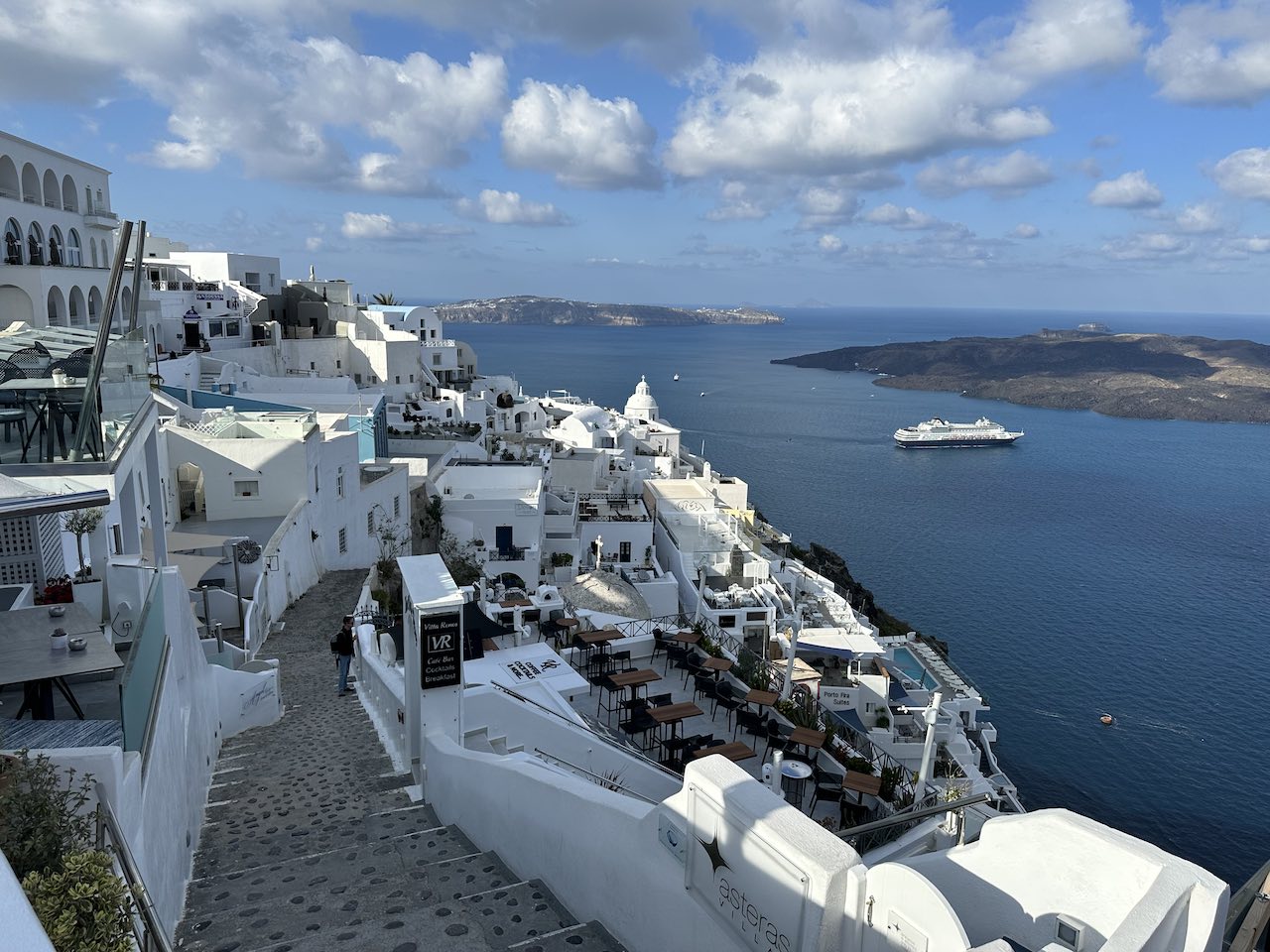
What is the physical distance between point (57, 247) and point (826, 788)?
2282 centimetres

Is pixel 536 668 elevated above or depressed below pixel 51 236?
below

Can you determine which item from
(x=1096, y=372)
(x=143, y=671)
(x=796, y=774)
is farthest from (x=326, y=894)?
(x=1096, y=372)

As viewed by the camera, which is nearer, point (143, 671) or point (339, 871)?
point (143, 671)

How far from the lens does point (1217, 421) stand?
340 feet

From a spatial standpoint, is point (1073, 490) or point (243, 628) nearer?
point (243, 628)

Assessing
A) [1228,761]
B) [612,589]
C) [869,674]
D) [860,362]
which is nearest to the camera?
[612,589]

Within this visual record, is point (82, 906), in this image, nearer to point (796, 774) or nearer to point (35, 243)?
point (796, 774)

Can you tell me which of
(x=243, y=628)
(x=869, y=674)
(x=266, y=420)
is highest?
(x=266, y=420)

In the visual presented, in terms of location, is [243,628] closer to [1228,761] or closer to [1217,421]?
[1228,761]

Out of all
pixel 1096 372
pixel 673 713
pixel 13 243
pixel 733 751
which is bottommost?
pixel 1096 372

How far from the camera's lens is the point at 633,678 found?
12.6 metres

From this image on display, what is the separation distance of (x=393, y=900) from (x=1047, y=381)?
13541 cm

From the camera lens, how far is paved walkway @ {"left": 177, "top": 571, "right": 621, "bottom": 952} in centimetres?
504

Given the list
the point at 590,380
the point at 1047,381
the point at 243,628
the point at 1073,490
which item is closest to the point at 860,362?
the point at 1047,381
